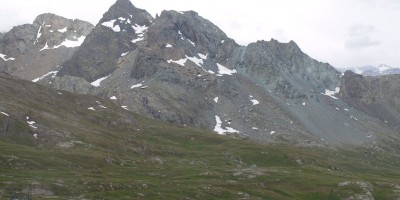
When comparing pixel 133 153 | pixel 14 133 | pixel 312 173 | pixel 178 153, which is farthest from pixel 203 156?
pixel 14 133

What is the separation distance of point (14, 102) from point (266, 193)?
362 feet

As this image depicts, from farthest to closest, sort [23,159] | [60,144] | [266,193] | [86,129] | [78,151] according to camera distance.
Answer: [86,129] < [60,144] < [78,151] < [266,193] < [23,159]

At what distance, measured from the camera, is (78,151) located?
14825cm

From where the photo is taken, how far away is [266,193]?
430 feet

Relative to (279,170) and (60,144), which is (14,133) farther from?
(279,170)

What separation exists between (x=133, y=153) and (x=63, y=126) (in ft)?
88.8

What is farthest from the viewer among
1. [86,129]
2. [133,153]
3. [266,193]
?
[86,129]

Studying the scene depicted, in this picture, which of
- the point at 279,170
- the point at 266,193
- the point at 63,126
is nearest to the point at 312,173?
the point at 279,170

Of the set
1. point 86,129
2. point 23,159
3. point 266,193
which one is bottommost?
point 266,193

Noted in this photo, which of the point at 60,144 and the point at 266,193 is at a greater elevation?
the point at 60,144

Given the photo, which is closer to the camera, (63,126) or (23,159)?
(23,159)

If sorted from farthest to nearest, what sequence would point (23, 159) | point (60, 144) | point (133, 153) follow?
point (133, 153)
point (60, 144)
point (23, 159)

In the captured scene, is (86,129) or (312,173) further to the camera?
(86,129)

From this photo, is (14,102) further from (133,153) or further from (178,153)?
(178,153)
